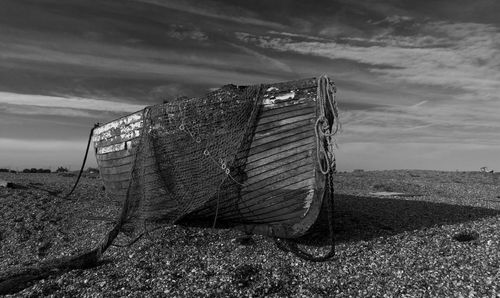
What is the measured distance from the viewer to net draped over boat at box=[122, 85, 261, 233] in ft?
28.3

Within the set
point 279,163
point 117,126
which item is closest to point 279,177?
point 279,163

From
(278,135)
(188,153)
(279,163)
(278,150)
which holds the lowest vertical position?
(279,163)

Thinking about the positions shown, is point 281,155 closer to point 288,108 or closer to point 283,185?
point 283,185

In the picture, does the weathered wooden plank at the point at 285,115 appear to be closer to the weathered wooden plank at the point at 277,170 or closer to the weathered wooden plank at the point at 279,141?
the weathered wooden plank at the point at 279,141

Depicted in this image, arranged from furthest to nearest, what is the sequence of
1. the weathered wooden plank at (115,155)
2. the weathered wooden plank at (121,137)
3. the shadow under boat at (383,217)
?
the weathered wooden plank at (115,155)
the weathered wooden plank at (121,137)
the shadow under boat at (383,217)

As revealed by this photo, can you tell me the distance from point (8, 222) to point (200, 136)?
6803 millimetres

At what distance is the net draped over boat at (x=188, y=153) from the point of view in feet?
28.3

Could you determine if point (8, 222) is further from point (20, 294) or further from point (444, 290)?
point (444, 290)

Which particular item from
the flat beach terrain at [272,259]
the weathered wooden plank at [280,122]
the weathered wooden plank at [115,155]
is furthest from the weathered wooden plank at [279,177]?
the weathered wooden plank at [115,155]

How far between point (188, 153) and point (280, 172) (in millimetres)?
2288

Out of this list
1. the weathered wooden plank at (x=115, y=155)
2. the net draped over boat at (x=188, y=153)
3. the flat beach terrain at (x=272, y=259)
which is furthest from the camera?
the weathered wooden plank at (x=115, y=155)

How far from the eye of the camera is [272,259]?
750 cm

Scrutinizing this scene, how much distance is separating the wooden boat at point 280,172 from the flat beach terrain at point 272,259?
52cm

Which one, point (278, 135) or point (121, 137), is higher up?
point (121, 137)
